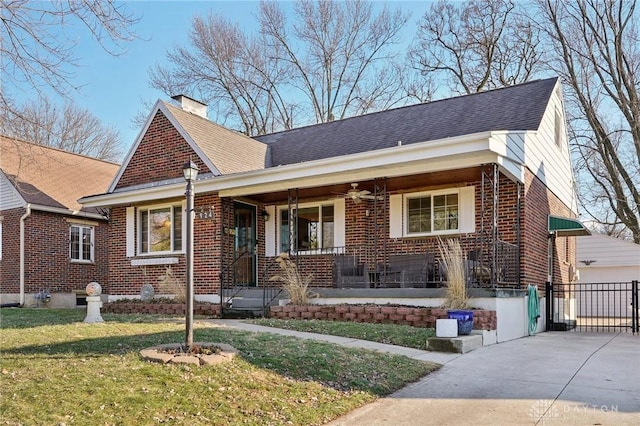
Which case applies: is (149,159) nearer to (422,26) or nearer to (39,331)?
(39,331)

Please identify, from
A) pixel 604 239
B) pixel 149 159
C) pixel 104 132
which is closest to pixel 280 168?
pixel 149 159

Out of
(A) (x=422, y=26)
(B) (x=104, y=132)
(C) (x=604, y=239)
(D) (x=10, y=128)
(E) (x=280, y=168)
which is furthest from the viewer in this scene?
→ (B) (x=104, y=132)

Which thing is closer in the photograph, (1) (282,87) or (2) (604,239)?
(2) (604,239)

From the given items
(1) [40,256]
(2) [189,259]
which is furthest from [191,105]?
(2) [189,259]

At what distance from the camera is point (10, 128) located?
7438 millimetres

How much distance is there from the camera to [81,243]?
1909 cm

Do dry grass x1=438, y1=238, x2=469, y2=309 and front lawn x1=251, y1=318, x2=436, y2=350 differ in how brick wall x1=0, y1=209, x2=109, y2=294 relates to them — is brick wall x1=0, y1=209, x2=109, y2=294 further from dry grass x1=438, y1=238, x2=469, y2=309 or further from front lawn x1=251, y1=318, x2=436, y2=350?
dry grass x1=438, y1=238, x2=469, y2=309

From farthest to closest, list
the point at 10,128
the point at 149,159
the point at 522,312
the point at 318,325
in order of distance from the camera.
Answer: the point at 149,159, the point at 522,312, the point at 318,325, the point at 10,128

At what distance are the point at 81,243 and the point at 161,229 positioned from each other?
20.4 ft

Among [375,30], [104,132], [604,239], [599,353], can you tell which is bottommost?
[599,353]

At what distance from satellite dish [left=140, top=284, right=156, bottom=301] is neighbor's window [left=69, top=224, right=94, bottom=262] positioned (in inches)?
247

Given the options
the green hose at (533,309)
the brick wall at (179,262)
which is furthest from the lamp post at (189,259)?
the green hose at (533,309)

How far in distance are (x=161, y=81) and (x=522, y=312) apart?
2596cm

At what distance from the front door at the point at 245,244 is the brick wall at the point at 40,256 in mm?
7757
